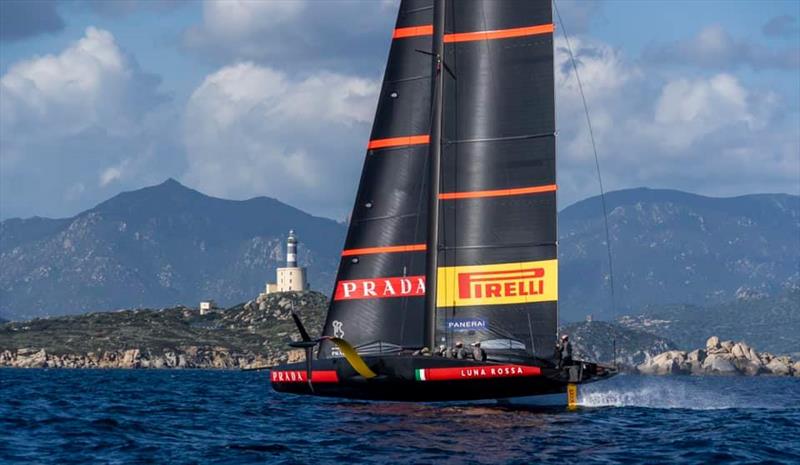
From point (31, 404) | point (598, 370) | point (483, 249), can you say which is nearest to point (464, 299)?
point (483, 249)

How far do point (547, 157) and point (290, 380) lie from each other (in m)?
11.8

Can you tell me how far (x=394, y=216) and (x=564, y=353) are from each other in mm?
8019

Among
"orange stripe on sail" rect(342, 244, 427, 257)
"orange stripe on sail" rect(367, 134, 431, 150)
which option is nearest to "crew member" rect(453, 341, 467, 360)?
"orange stripe on sail" rect(342, 244, 427, 257)

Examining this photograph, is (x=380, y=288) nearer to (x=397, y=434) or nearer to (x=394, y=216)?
(x=394, y=216)

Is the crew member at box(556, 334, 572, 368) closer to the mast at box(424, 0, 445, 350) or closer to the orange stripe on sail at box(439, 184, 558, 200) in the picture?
the mast at box(424, 0, 445, 350)

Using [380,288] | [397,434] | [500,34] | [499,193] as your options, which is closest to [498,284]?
[499,193]

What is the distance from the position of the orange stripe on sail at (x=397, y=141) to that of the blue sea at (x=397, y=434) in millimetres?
A: 9289

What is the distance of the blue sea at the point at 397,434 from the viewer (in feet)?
110

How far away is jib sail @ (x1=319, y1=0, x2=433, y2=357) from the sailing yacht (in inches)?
2.8

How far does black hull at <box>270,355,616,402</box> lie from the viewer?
43000mm

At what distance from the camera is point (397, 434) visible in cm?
3766

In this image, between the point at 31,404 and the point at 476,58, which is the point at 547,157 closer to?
the point at 476,58

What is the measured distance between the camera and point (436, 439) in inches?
1441

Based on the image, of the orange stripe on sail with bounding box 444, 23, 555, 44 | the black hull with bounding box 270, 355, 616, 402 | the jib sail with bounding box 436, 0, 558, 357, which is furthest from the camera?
the orange stripe on sail with bounding box 444, 23, 555, 44
